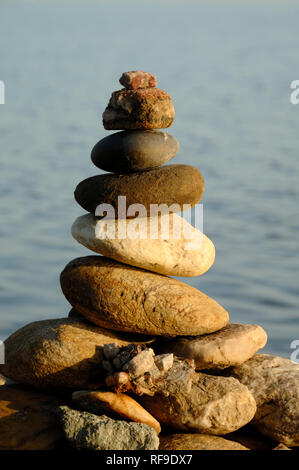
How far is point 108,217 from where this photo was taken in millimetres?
7352

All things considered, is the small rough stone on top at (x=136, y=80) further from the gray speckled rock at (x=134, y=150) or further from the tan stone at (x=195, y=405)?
the tan stone at (x=195, y=405)

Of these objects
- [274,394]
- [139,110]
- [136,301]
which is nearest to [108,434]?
[136,301]

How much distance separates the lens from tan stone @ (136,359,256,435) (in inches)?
264

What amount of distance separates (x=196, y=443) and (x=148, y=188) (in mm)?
2335

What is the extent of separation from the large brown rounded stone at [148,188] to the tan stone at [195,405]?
159cm

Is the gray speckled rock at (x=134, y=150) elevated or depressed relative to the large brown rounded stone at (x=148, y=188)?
elevated

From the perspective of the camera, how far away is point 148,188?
7160 mm

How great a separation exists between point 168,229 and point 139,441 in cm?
211

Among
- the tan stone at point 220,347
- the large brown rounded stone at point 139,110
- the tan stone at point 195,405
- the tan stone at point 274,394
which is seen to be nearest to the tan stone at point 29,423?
the tan stone at point 195,405

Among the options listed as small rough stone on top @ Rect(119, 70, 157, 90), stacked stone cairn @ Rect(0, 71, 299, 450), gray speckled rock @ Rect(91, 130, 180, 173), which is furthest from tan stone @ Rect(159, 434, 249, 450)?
small rough stone on top @ Rect(119, 70, 157, 90)

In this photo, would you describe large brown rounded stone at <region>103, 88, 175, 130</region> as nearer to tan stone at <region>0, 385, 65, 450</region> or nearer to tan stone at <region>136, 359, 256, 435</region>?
tan stone at <region>136, 359, 256, 435</region>

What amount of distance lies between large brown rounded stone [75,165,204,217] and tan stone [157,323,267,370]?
127 cm

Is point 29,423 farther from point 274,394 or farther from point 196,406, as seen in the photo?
point 274,394

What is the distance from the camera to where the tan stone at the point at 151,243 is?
23.7 ft
